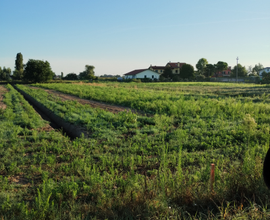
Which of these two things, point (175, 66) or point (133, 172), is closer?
point (133, 172)

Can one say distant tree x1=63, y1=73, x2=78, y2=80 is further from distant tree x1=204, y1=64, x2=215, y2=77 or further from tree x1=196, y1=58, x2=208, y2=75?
distant tree x1=204, y1=64, x2=215, y2=77

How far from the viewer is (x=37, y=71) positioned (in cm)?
5734

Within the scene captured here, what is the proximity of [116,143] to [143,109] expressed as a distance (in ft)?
22.9

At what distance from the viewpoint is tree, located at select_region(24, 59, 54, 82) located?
187ft

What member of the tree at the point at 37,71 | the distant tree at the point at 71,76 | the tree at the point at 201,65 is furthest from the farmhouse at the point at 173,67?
the tree at the point at 37,71

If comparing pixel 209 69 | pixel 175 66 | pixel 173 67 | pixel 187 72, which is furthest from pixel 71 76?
pixel 209 69

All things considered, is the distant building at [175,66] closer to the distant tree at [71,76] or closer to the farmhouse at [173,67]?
the farmhouse at [173,67]

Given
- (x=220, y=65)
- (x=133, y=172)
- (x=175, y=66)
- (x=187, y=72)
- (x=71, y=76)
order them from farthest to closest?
(x=175, y=66)
(x=220, y=65)
(x=71, y=76)
(x=187, y=72)
(x=133, y=172)

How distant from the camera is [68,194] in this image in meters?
4.59

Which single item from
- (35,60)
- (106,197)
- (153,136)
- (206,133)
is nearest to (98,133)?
(153,136)

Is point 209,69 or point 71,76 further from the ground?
point 209,69

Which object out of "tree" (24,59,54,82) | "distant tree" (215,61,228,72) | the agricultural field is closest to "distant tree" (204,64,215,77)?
"distant tree" (215,61,228,72)

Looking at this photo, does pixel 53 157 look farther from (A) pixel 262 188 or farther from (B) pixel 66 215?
(A) pixel 262 188

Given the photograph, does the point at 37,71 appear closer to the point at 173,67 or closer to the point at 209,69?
the point at 173,67
